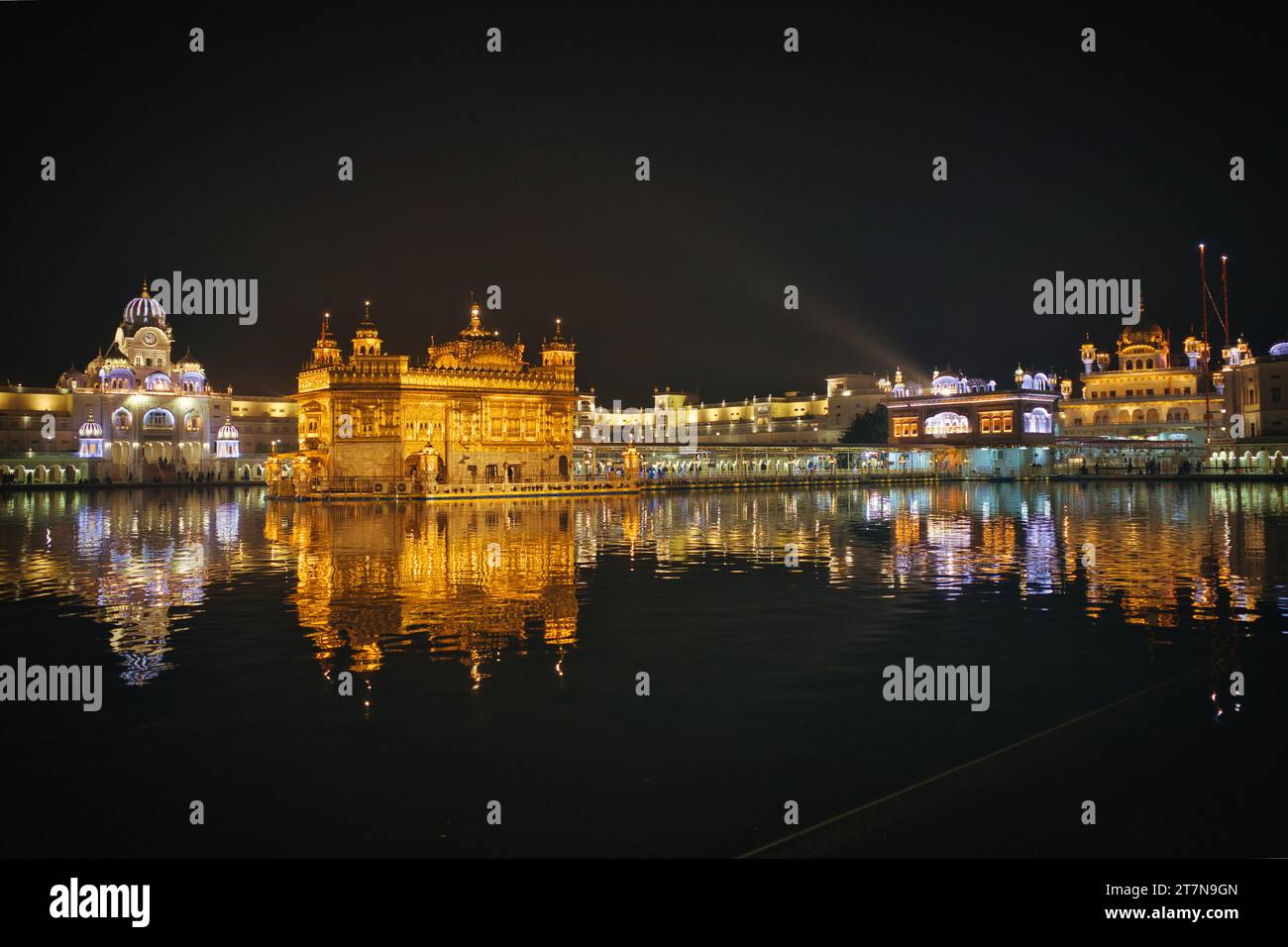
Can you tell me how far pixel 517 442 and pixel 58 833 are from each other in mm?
69586

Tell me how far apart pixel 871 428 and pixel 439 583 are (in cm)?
11465

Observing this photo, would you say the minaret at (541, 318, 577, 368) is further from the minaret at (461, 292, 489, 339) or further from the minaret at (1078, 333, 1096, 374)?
the minaret at (1078, 333, 1096, 374)

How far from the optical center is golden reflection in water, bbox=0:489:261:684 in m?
16.2

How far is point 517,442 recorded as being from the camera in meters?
77.2

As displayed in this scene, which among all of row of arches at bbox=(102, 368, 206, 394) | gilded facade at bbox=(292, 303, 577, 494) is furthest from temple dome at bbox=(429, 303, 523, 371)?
row of arches at bbox=(102, 368, 206, 394)

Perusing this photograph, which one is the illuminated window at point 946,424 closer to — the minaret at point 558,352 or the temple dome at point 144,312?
the minaret at point 558,352

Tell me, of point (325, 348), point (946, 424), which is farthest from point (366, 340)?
point (946, 424)

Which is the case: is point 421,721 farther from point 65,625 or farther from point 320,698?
point 65,625

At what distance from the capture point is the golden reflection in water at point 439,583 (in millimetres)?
14898

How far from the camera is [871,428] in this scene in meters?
131

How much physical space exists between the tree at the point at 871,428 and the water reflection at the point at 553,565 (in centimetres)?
8183

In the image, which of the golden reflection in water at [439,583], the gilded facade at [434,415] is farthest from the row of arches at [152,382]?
the golden reflection in water at [439,583]
